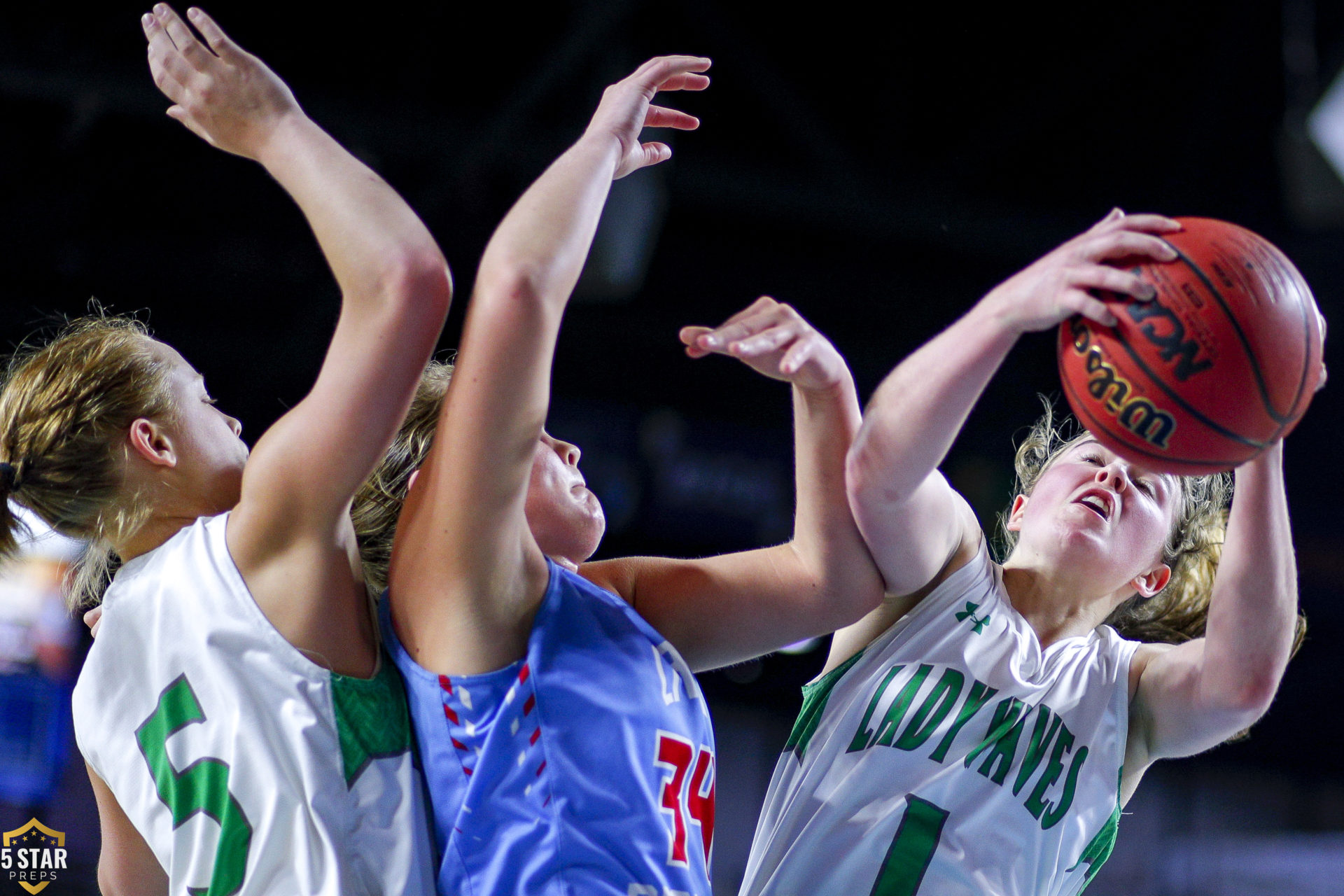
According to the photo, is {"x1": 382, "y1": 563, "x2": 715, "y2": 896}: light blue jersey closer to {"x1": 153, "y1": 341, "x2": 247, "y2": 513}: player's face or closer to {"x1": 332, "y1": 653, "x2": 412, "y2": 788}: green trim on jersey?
{"x1": 332, "y1": 653, "x2": 412, "y2": 788}: green trim on jersey

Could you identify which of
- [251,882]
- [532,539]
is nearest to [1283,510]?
[532,539]

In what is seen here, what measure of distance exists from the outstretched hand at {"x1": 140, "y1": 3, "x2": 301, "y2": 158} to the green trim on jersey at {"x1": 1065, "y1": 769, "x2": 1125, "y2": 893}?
1.88 metres

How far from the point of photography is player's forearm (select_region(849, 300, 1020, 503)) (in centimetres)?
170

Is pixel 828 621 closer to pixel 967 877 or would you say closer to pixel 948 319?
pixel 967 877

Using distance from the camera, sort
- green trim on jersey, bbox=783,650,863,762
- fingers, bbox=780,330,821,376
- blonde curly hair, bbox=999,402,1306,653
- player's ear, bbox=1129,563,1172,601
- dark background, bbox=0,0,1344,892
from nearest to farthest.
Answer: fingers, bbox=780,330,821,376 → green trim on jersey, bbox=783,650,863,762 → player's ear, bbox=1129,563,1172,601 → blonde curly hair, bbox=999,402,1306,653 → dark background, bbox=0,0,1344,892

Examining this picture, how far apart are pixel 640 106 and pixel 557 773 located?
1.06 m

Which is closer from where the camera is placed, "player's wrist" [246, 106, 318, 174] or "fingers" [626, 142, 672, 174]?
"player's wrist" [246, 106, 318, 174]

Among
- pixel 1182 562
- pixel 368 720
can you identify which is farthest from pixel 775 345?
pixel 1182 562

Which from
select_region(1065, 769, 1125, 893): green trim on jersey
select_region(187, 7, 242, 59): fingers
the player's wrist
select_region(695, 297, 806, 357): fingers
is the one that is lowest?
select_region(1065, 769, 1125, 893): green trim on jersey

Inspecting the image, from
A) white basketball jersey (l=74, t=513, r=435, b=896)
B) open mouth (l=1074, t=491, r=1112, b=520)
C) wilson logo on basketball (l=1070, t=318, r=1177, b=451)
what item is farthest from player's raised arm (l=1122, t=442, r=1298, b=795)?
white basketball jersey (l=74, t=513, r=435, b=896)

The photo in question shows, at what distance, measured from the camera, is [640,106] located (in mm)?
1965

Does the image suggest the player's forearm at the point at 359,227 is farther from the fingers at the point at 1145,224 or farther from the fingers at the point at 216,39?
the fingers at the point at 1145,224

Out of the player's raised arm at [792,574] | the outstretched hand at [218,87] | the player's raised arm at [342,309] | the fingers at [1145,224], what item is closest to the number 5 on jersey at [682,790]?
the player's raised arm at [792,574]

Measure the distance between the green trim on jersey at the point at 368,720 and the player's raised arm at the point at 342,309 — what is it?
0.60 ft
